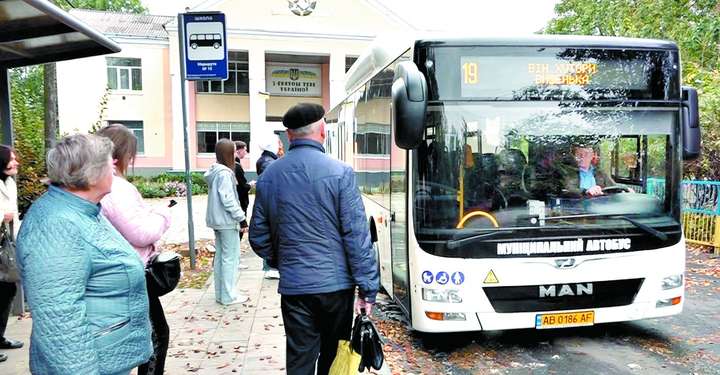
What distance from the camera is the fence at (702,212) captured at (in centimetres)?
1018

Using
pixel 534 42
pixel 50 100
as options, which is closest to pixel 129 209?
pixel 534 42

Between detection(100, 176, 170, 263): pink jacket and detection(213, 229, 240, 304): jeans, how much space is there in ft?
10.1

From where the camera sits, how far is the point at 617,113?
4879mm

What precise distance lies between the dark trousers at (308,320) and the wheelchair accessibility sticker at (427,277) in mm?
1445

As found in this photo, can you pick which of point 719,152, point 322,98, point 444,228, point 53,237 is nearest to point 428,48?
point 444,228

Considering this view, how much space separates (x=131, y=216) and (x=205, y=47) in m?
5.23

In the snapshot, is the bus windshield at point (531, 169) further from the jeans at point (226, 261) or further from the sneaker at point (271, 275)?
the sneaker at point (271, 275)

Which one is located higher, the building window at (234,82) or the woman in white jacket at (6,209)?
the building window at (234,82)

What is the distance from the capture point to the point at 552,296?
4.72m

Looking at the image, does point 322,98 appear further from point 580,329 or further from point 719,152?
point 580,329

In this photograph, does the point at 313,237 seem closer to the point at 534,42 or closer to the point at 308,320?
the point at 308,320

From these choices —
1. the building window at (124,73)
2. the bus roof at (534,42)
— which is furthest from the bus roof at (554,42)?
the building window at (124,73)

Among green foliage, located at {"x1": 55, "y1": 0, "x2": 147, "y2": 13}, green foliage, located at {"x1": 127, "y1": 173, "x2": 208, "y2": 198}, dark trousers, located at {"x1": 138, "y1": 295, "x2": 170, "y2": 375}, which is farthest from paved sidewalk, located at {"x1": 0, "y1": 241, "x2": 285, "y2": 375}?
green foliage, located at {"x1": 55, "y1": 0, "x2": 147, "y2": 13}

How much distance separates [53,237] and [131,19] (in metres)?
39.4
